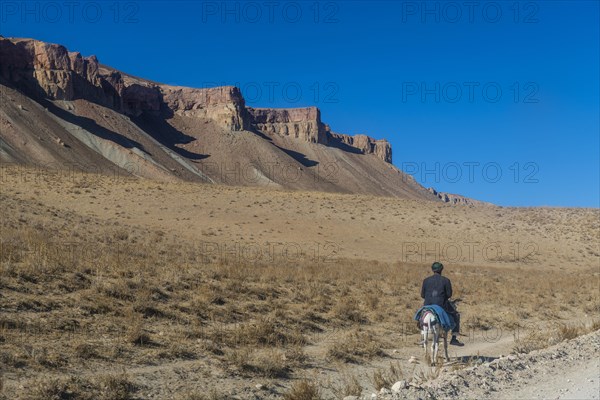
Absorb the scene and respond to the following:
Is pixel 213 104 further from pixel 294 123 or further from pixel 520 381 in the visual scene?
pixel 520 381

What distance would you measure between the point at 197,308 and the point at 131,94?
462 feet

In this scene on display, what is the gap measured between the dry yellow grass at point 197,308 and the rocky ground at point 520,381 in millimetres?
1308

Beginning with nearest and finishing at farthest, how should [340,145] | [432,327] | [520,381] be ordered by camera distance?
[520,381], [432,327], [340,145]

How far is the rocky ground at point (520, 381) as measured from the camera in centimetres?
696

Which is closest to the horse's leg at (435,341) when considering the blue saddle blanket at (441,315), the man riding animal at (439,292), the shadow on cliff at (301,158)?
the blue saddle blanket at (441,315)

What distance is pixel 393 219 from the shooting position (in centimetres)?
4522

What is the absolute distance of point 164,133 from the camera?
5477 inches

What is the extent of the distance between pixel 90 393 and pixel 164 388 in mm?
1075

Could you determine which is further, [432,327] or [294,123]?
[294,123]

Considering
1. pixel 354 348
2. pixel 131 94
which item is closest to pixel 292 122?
pixel 131 94

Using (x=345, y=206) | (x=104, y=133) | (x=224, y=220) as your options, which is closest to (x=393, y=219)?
(x=345, y=206)

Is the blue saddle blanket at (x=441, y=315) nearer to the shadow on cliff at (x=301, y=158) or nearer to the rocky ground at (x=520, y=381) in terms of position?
the rocky ground at (x=520, y=381)

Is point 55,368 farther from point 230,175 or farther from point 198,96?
point 198,96

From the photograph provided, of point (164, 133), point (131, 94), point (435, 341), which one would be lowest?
point (435, 341)
